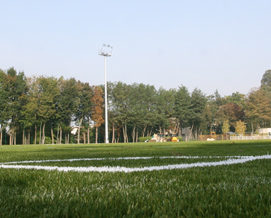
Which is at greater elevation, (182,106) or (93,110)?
(182,106)

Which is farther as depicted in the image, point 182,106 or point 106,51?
point 182,106

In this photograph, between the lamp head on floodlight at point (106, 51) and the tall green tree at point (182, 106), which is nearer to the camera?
the lamp head on floodlight at point (106, 51)

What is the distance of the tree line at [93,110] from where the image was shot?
162 ft

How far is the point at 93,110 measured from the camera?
2259 inches

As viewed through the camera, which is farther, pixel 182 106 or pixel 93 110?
pixel 182 106

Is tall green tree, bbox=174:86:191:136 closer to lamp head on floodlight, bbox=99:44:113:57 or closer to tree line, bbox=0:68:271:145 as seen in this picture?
tree line, bbox=0:68:271:145

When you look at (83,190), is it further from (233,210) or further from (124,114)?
(124,114)

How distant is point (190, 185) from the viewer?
10.5 ft

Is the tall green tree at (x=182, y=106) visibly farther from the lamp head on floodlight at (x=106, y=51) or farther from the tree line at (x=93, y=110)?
the lamp head on floodlight at (x=106, y=51)

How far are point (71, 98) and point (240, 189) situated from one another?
52.1 meters

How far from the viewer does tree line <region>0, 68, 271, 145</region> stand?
162 ft

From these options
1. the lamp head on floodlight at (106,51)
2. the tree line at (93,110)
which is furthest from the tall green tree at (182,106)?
the lamp head on floodlight at (106,51)

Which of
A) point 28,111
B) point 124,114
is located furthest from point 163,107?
point 28,111

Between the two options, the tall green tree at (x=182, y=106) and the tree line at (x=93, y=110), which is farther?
the tall green tree at (x=182, y=106)
